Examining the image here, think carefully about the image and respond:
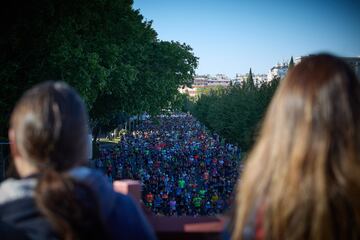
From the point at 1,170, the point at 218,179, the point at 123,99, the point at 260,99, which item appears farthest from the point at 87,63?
the point at 260,99

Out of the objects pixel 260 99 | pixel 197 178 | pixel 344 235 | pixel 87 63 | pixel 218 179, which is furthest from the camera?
pixel 260 99

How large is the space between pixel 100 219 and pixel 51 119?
1.29 feet

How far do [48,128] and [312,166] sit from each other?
93cm

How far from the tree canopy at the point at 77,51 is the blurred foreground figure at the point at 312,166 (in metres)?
10.5

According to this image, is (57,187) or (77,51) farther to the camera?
(77,51)

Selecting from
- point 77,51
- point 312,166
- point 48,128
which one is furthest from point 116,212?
point 77,51

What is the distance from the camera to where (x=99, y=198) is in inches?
49.8

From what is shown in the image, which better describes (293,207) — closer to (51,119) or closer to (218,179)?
(51,119)

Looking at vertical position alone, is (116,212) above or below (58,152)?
below

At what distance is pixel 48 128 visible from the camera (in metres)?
1.27

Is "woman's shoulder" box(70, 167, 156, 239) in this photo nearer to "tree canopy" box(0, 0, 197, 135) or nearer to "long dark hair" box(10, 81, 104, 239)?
"long dark hair" box(10, 81, 104, 239)

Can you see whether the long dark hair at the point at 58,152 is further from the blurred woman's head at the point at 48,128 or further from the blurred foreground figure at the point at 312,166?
the blurred foreground figure at the point at 312,166

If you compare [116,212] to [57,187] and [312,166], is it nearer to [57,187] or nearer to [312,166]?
[57,187]

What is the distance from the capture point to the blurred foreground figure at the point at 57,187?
4.05ft
